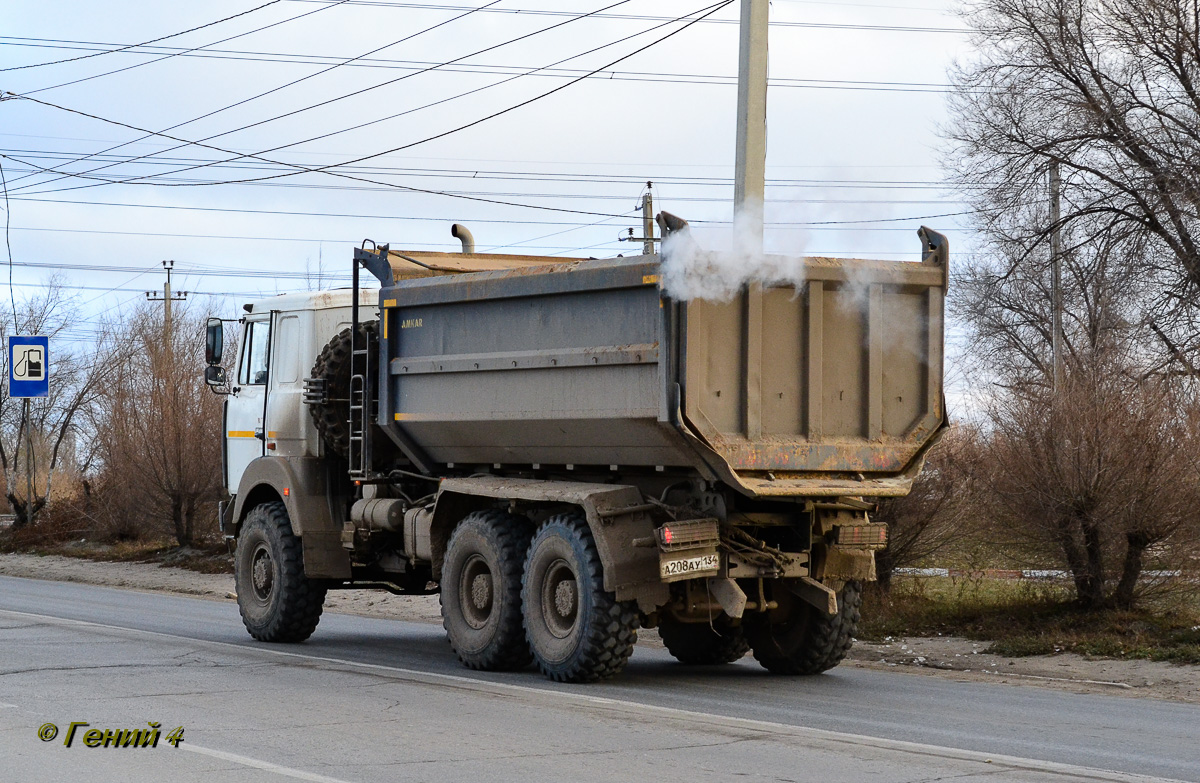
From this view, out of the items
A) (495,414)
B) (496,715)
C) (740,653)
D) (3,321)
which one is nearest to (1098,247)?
(740,653)

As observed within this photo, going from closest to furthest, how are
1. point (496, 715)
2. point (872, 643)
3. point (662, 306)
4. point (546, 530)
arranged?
point (496, 715), point (662, 306), point (546, 530), point (872, 643)

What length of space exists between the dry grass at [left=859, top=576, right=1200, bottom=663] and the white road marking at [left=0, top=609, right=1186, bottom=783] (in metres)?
4.92

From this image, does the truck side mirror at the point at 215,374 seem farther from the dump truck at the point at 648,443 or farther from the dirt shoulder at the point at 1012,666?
the dirt shoulder at the point at 1012,666

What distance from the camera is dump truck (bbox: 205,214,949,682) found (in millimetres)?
10211

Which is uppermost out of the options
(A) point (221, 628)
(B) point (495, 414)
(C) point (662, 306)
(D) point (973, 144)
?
(D) point (973, 144)

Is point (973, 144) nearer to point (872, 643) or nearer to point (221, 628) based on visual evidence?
point (872, 643)

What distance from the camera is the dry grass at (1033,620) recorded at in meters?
12.8

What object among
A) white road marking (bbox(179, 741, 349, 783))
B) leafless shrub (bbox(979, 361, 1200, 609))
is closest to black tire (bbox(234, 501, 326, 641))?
A: white road marking (bbox(179, 741, 349, 783))

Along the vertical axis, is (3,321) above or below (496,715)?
above

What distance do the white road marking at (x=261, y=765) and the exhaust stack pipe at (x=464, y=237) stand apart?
7494mm

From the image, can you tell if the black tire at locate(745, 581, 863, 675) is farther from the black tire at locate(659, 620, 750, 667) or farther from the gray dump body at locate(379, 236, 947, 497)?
the gray dump body at locate(379, 236, 947, 497)

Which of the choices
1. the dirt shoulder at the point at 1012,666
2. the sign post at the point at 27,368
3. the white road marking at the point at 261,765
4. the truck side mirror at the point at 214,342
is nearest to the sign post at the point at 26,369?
the sign post at the point at 27,368

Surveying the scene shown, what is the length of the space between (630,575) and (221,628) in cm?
699

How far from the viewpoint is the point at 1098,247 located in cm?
2386
